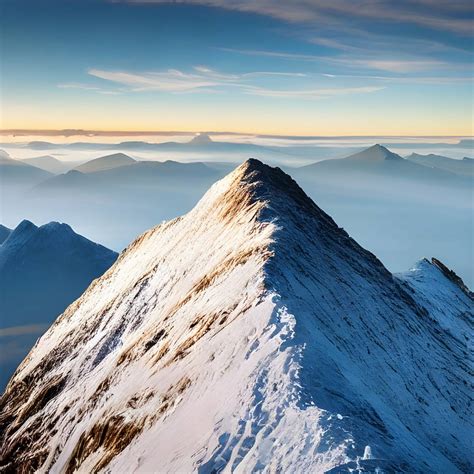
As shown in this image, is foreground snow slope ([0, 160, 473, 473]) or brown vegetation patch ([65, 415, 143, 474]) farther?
brown vegetation patch ([65, 415, 143, 474])

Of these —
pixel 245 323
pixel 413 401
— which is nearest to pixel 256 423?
pixel 245 323

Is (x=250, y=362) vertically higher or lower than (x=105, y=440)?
higher

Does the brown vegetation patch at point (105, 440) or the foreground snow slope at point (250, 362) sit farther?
the brown vegetation patch at point (105, 440)

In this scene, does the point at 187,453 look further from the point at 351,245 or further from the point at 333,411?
the point at 351,245

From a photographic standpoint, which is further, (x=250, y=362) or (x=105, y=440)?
(x=105, y=440)

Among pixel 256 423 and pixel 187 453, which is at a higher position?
pixel 256 423

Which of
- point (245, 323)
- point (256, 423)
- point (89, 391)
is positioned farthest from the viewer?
point (89, 391)

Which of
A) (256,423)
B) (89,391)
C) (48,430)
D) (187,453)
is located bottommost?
(48,430)

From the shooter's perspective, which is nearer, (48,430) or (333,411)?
(333,411)
